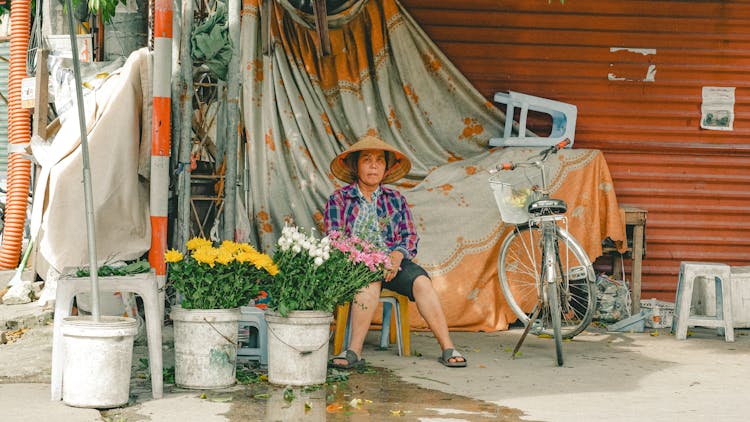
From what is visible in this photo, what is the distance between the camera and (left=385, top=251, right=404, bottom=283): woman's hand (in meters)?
5.98

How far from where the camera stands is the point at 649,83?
8219 millimetres

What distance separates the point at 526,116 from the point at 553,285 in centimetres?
239

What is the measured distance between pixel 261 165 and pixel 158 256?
131 cm

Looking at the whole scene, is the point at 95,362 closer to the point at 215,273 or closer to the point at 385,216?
the point at 215,273

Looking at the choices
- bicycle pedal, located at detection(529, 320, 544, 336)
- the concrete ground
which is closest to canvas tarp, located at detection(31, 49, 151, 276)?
the concrete ground

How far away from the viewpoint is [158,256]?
20.4 ft

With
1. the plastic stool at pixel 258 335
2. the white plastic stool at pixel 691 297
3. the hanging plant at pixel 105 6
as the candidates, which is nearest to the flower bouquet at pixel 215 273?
→ the plastic stool at pixel 258 335

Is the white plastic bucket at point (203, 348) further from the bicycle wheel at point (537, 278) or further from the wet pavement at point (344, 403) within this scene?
the bicycle wheel at point (537, 278)

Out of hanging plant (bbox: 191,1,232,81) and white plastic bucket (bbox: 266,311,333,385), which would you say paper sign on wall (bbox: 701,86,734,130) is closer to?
hanging plant (bbox: 191,1,232,81)

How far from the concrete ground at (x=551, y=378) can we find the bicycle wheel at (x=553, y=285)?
0.62 feet

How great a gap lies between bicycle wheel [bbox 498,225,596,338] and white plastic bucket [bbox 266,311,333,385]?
2012mm

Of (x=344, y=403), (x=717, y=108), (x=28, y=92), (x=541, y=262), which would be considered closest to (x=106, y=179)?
(x=28, y=92)

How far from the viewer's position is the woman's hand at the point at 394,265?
598 cm

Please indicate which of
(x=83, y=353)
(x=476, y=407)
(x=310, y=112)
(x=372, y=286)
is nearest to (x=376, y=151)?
(x=372, y=286)
